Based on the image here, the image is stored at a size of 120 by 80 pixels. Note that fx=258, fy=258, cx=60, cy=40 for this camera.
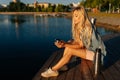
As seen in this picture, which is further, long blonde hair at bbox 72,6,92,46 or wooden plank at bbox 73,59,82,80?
wooden plank at bbox 73,59,82,80

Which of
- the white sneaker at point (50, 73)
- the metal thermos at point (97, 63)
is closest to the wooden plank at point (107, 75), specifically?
the metal thermos at point (97, 63)

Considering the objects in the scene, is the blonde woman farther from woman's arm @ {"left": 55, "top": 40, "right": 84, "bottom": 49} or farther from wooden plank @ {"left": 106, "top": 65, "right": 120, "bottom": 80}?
wooden plank @ {"left": 106, "top": 65, "right": 120, "bottom": 80}

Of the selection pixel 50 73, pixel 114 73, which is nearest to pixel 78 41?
pixel 50 73

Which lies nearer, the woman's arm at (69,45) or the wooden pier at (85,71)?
the woman's arm at (69,45)

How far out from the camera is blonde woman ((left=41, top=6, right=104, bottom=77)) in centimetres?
675

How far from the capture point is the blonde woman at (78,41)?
6750mm

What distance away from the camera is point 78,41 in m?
7.02

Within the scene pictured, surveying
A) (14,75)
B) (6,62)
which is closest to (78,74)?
(14,75)

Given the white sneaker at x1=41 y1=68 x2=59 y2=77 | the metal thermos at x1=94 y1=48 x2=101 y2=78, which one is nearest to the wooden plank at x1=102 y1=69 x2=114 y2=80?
the metal thermos at x1=94 y1=48 x2=101 y2=78

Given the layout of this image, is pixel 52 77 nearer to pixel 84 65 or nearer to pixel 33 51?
pixel 84 65

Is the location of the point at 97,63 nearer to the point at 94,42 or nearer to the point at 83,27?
the point at 94,42

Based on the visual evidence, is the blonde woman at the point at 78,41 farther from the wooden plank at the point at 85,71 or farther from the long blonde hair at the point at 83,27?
the wooden plank at the point at 85,71

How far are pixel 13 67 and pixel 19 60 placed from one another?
194 cm

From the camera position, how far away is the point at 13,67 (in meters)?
13.9
